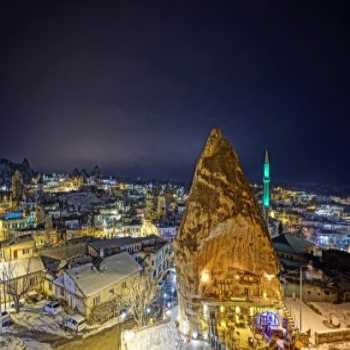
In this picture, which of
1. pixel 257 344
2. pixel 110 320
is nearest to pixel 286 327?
pixel 257 344

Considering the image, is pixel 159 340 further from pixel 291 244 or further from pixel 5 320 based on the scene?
pixel 291 244

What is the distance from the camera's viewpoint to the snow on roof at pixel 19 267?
85.3 feet

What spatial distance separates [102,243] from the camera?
36.0 meters

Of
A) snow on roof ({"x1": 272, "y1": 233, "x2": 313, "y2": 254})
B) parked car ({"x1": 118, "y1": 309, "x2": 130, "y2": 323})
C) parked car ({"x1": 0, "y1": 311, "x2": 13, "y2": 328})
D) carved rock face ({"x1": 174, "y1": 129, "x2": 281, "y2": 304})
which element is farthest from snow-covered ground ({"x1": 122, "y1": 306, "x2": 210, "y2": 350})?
snow on roof ({"x1": 272, "y1": 233, "x2": 313, "y2": 254})

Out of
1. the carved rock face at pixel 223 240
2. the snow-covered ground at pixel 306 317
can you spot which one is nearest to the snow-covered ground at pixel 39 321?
the carved rock face at pixel 223 240

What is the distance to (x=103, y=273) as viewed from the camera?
26031 millimetres

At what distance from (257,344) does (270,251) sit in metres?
4.33

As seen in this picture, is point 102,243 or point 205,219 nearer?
point 205,219

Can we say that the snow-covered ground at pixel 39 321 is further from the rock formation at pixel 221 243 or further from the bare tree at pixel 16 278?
the rock formation at pixel 221 243

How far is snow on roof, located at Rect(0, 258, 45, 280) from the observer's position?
85.3 ft

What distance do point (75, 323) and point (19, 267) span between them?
8704mm

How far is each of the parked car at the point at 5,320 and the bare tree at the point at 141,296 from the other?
7.87m

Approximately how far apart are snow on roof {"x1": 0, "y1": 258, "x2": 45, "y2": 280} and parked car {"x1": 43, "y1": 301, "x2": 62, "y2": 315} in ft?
14.0

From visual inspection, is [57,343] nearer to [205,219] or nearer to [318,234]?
[205,219]
